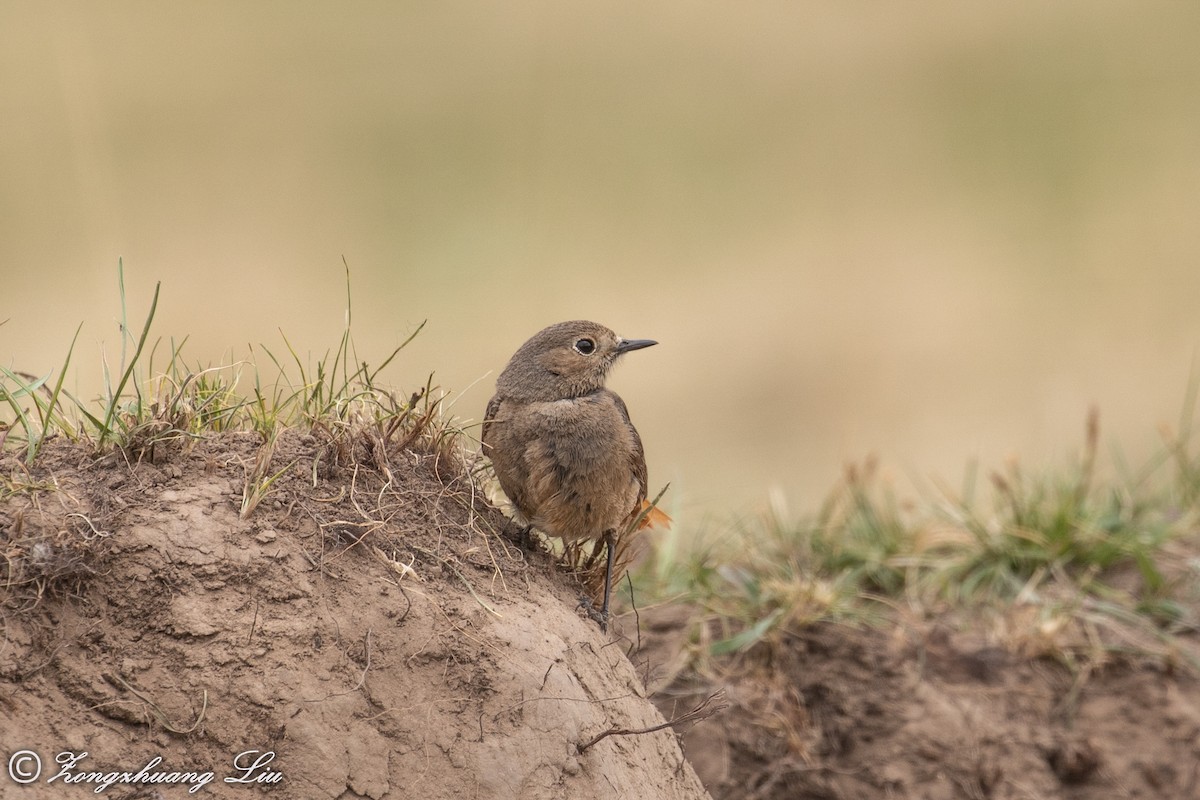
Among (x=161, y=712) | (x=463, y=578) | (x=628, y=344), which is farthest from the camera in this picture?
(x=628, y=344)

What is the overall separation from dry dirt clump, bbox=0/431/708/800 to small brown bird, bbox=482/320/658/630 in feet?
1.60

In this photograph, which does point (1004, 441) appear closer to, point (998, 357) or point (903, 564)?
point (998, 357)

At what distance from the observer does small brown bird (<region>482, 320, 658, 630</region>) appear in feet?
14.5

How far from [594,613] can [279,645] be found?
123cm

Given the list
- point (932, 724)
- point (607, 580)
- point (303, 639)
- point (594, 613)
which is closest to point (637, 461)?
point (607, 580)

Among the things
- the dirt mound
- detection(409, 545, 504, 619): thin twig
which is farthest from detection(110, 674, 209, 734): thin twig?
the dirt mound

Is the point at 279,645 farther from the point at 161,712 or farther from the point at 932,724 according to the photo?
the point at 932,724

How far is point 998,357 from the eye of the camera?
542 inches

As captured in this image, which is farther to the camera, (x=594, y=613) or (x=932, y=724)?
(x=932, y=724)

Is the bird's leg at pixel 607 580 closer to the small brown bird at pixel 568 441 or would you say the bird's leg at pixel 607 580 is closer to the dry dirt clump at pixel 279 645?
the small brown bird at pixel 568 441

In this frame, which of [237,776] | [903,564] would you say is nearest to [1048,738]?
[903,564]

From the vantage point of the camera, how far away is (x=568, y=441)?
14.8 ft

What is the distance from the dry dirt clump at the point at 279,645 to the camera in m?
3.33

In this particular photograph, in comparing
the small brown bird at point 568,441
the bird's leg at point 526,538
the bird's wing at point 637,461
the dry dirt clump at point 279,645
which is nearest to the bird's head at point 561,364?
the small brown bird at point 568,441
